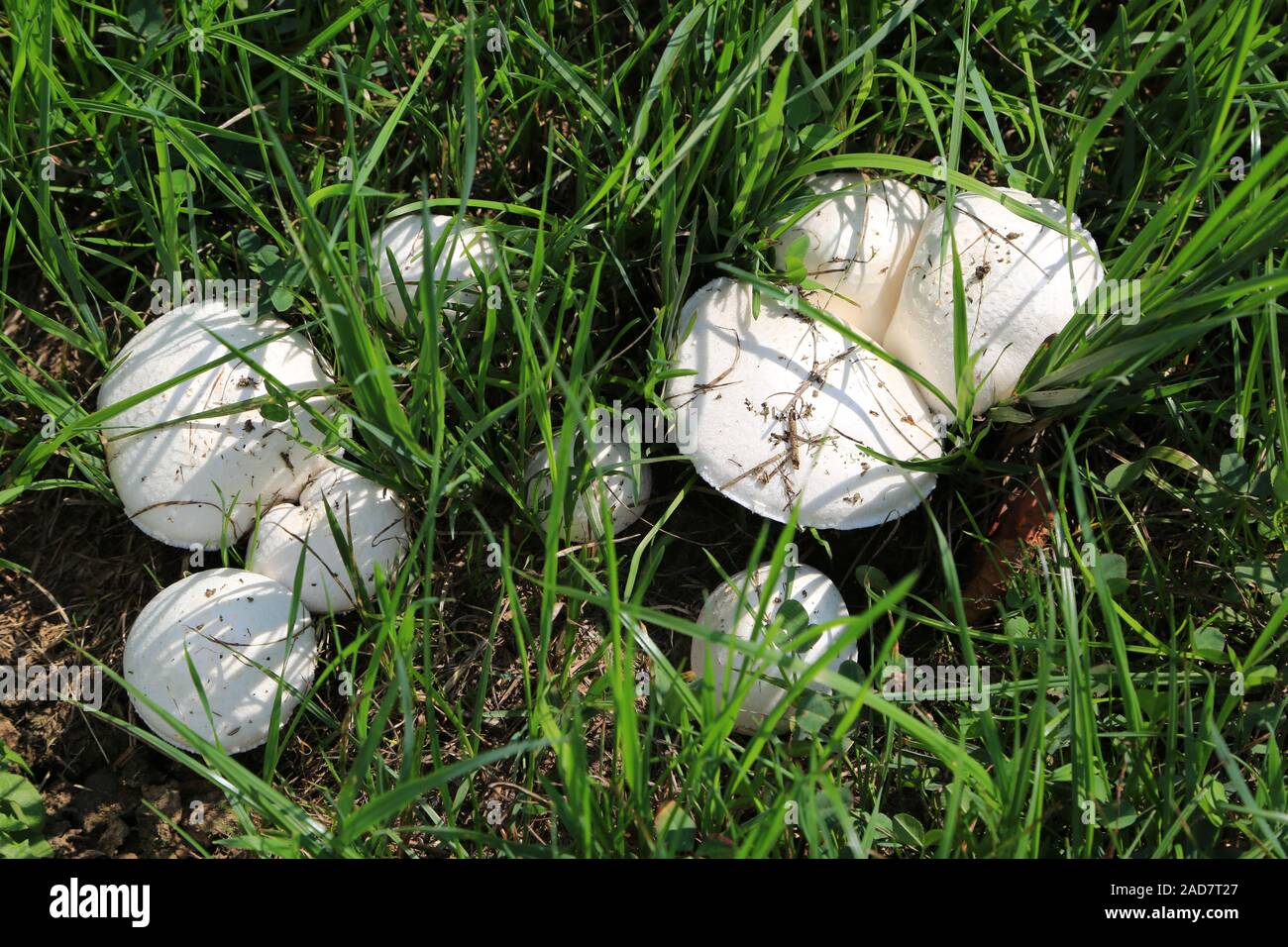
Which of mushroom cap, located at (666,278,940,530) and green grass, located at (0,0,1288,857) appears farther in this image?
mushroom cap, located at (666,278,940,530)

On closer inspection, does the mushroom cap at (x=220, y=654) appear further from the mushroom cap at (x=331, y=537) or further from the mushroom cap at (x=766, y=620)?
the mushroom cap at (x=766, y=620)

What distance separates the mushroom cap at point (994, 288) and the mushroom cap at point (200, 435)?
1.29 meters

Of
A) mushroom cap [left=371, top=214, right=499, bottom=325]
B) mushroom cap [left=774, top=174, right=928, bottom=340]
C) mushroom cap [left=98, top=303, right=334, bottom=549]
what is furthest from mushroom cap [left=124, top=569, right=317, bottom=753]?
mushroom cap [left=774, top=174, right=928, bottom=340]

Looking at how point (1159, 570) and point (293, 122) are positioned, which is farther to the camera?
point (293, 122)

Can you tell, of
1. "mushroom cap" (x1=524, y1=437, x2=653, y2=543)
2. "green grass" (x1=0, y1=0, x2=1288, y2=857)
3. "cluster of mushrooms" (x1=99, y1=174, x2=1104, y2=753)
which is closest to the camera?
"green grass" (x1=0, y1=0, x2=1288, y2=857)

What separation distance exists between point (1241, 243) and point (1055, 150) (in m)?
0.61

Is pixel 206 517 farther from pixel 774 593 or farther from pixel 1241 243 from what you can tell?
pixel 1241 243

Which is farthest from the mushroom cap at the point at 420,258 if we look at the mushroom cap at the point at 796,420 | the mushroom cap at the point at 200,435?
the mushroom cap at the point at 796,420

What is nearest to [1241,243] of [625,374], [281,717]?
[625,374]

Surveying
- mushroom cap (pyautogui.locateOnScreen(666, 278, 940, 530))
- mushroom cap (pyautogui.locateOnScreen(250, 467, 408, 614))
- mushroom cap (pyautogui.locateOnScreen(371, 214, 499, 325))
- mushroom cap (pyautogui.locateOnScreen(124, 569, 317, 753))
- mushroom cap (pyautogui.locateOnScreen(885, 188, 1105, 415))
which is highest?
mushroom cap (pyautogui.locateOnScreen(371, 214, 499, 325))

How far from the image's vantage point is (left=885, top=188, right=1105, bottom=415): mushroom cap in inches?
82.0

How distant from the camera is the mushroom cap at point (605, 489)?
2153mm

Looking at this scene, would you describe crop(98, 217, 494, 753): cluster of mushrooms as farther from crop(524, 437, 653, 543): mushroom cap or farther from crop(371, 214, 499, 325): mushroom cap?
crop(524, 437, 653, 543): mushroom cap

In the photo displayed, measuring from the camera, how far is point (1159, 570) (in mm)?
2338
